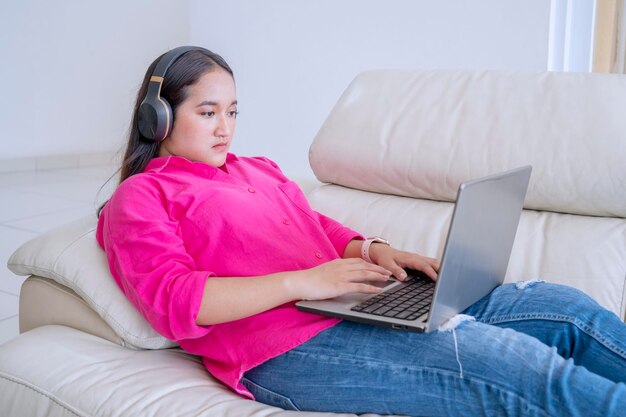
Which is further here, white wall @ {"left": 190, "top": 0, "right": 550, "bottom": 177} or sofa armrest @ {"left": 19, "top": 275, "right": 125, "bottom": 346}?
white wall @ {"left": 190, "top": 0, "right": 550, "bottom": 177}

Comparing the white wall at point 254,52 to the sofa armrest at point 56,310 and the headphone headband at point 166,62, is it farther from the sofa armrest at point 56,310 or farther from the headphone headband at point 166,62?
the sofa armrest at point 56,310

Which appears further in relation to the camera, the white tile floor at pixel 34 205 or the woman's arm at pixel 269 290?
the white tile floor at pixel 34 205

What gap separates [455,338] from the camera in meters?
1.08

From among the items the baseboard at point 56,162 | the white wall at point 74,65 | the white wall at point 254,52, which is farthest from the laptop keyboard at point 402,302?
Answer: the white wall at point 74,65

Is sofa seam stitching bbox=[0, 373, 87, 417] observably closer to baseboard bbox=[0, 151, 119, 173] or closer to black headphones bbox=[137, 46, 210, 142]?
black headphones bbox=[137, 46, 210, 142]

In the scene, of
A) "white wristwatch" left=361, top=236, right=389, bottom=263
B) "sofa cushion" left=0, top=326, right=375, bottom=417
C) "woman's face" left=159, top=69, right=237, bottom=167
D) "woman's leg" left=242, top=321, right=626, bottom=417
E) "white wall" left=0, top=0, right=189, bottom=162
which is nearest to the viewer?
"woman's leg" left=242, top=321, right=626, bottom=417

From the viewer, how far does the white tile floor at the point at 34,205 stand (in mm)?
2537

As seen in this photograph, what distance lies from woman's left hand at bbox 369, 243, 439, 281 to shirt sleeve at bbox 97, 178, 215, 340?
1.28 feet

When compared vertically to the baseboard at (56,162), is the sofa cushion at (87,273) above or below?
above

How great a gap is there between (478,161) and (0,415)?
1.12 m

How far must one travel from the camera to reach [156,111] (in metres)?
1.33

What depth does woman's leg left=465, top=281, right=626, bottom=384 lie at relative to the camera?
119 cm

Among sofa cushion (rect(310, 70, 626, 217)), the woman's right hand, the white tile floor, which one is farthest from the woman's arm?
the white tile floor

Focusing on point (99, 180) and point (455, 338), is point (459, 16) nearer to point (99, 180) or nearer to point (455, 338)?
point (455, 338)
